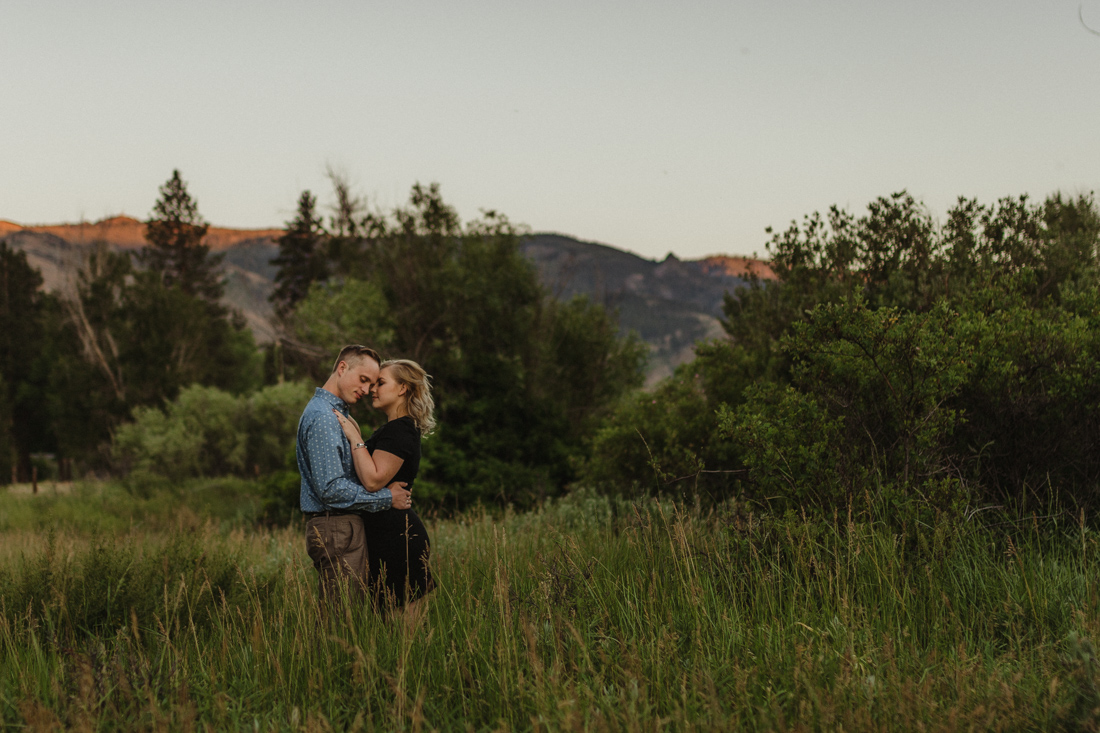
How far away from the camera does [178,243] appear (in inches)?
1977

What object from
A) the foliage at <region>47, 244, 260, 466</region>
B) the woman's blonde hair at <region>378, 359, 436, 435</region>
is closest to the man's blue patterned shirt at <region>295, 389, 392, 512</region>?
the woman's blonde hair at <region>378, 359, 436, 435</region>

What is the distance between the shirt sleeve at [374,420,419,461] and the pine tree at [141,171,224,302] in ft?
166

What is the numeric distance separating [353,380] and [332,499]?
69 centimetres

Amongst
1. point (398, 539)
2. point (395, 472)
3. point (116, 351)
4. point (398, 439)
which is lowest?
point (398, 539)

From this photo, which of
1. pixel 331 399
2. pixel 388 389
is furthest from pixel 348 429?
pixel 388 389

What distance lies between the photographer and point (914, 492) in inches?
182

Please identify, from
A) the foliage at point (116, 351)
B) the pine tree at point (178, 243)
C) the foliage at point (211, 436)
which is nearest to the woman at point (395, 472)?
the foliage at point (211, 436)

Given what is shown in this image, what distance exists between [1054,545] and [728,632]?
2461 mm

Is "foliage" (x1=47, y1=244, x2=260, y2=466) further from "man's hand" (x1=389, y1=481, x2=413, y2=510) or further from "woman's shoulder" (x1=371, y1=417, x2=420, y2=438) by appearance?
"man's hand" (x1=389, y1=481, x2=413, y2=510)

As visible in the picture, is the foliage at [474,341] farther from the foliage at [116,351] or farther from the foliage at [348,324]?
the foliage at [116,351]

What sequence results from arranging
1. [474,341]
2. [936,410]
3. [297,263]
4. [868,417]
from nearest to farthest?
[936,410] → [868,417] → [474,341] → [297,263]

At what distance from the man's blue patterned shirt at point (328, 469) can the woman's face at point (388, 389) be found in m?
0.28

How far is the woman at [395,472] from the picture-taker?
12.4ft

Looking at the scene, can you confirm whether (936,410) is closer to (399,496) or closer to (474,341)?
(399,496)
